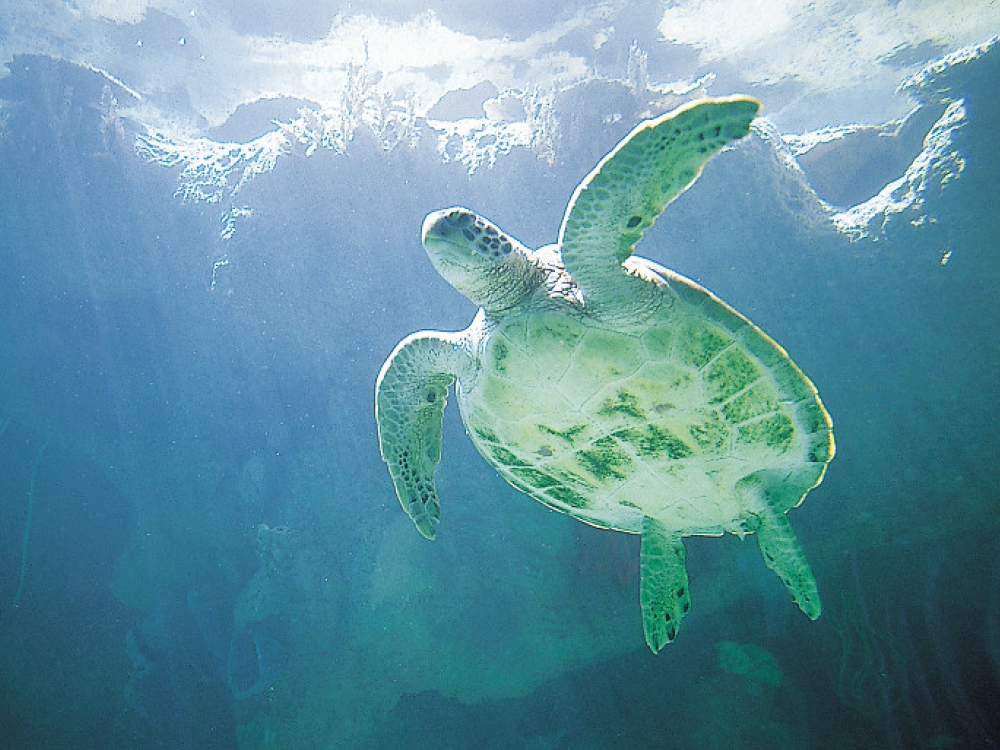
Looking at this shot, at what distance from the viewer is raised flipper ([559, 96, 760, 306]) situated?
1.79 m

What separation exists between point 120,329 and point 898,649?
1035 cm

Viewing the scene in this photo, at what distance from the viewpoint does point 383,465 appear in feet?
20.4

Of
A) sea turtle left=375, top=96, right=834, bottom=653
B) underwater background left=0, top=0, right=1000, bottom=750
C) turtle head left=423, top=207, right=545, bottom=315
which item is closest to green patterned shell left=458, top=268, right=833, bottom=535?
sea turtle left=375, top=96, right=834, bottom=653

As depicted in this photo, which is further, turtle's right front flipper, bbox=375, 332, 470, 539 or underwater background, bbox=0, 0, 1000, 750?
underwater background, bbox=0, 0, 1000, 750

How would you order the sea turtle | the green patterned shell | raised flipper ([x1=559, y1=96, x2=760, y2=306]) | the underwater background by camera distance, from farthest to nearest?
the underwater background < the green patterned shell < the sea turtle < raised flipper ([x1=559, y1=96, x2=760, y2=306])

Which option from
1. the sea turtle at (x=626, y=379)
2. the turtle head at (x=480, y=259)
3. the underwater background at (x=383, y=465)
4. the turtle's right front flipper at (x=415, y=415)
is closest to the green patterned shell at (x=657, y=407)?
the sea turtle at (x=626, y=379)

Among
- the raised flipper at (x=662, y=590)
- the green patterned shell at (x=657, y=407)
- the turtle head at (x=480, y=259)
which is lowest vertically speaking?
the raised flipper at (x=662, y=590)

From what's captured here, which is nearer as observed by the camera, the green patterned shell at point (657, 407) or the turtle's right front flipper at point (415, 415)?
the green patterned shell at point (657, 407)

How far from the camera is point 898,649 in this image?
5.29 meters

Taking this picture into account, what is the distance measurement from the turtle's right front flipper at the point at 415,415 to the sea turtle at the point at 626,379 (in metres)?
0.01

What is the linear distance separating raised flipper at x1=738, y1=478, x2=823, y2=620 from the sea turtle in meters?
0.01

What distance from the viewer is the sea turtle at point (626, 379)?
2010 mm

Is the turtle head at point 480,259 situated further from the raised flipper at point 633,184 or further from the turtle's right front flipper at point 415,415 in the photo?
the turtle's right front flipper at point 415,415

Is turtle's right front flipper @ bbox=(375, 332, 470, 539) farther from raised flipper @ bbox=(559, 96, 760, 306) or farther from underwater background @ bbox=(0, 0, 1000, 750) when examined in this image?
underwater background @ bbox=(0, 0, 1000, 750)
